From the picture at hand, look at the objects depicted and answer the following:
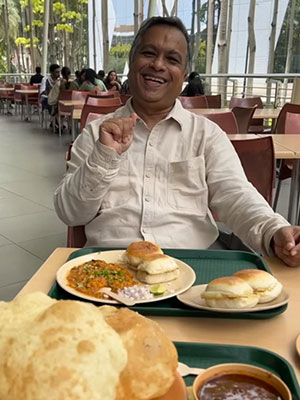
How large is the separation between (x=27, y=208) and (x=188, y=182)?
9.96 ft

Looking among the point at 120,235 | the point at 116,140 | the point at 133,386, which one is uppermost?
the point at 116,140

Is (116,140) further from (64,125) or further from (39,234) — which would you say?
(64,125)

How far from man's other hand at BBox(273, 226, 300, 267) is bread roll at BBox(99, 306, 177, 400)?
2.39ft

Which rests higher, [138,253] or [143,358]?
[143,358]

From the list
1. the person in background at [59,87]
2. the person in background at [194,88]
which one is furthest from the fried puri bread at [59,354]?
the person in background at [59,87]

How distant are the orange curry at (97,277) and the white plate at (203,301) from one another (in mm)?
142

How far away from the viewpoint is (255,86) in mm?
7559

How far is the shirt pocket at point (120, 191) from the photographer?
1.62 m

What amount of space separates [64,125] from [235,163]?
964 centimetres

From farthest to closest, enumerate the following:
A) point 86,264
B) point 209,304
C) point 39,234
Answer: point 39,234
point 86,264
point 209,304

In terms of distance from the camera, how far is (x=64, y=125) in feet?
35.6

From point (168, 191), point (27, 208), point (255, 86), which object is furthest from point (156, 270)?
point (255, 86)

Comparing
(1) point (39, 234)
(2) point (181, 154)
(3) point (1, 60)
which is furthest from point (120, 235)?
(3) point (1, 60)

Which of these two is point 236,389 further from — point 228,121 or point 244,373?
point 228,121
